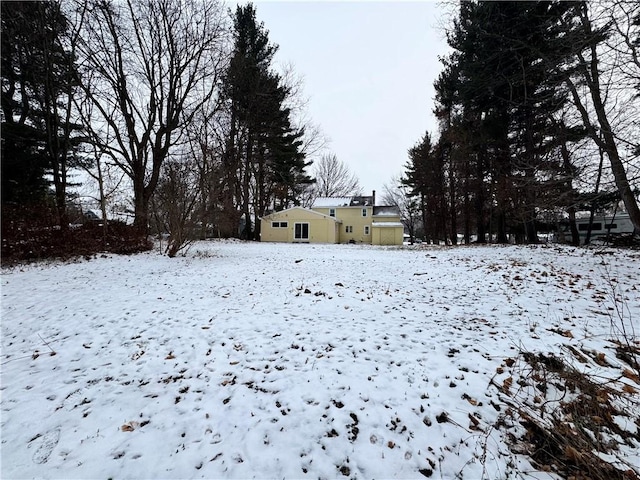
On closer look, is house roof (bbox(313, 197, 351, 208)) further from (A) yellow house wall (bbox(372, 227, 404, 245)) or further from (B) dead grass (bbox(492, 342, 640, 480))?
(B) dead grass (bbox(492, 342, 640, 480))

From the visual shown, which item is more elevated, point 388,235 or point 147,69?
point 147,69

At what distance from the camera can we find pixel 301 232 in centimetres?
2581

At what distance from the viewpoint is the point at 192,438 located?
2.12m

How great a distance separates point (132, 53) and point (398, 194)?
33.0 metres

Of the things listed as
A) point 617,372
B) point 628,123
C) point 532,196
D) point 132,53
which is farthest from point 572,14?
point 132,53

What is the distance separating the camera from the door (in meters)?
25.8

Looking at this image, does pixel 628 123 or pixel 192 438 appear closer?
pixel 192 438

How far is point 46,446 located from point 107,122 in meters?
16.5

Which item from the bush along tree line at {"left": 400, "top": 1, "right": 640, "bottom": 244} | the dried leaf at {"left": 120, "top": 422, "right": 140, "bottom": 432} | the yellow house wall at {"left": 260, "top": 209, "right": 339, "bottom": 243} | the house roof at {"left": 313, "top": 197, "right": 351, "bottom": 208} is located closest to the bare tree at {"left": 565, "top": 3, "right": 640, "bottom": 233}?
the bush along tree line at {"left": 400, "top": 1, "right": 640, "bottom": 244}

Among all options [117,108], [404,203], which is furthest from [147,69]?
[404,203]

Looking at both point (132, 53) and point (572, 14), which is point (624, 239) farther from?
point (132, 53)

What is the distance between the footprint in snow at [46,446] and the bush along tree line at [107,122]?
29.0 ft

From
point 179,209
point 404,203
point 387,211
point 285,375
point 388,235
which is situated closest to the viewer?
point 285,375

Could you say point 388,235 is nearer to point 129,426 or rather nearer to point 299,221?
point 299,221
